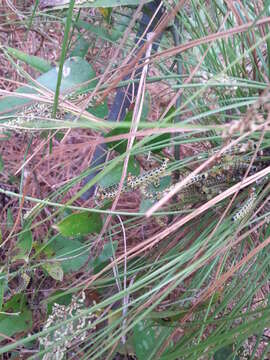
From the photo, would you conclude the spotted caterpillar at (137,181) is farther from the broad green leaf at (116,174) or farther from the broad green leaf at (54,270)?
the broad green leaf at (54,270)

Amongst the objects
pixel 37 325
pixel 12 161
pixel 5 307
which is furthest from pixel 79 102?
pixel 12 161

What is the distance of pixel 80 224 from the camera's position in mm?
571

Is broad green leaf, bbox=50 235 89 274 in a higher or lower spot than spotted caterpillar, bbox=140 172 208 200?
lower

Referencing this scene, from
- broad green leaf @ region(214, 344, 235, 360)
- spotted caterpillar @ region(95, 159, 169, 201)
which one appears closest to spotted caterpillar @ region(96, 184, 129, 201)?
spotted caterpillar @ region(95, 159, 169, 201)

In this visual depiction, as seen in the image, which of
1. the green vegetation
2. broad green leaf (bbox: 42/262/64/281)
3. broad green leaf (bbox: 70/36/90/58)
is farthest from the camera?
broad green leaf (bbox: 70/36/90/58)

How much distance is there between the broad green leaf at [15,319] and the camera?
646mm

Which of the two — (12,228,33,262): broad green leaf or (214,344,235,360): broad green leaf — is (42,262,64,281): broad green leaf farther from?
(214,344,235,360): broad green leaf

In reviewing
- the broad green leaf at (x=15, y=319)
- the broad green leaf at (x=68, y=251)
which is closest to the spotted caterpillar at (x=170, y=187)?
the broad green leaf at (x=68, y=251)

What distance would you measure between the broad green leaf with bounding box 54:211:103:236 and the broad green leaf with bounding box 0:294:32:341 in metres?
0.16

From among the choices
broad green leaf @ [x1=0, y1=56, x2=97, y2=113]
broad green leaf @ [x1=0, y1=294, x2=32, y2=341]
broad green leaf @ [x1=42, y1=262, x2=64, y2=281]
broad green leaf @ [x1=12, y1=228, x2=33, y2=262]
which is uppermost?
broad green leaf @ [x1=0, y1=56, x2=97, y2=113]

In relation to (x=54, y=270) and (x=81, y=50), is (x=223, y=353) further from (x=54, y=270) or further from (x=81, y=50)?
(x=81, y=50)

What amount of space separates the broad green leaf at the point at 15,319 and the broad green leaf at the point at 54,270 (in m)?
0.06

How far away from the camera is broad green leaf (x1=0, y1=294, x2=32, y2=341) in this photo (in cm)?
65

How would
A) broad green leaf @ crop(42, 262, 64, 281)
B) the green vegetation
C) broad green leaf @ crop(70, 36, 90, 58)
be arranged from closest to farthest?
the green vegetation
broad green leaf @ crop(42, 262, 64, 281)
broad green leaf @ crop(70, 36, 90, 58)
